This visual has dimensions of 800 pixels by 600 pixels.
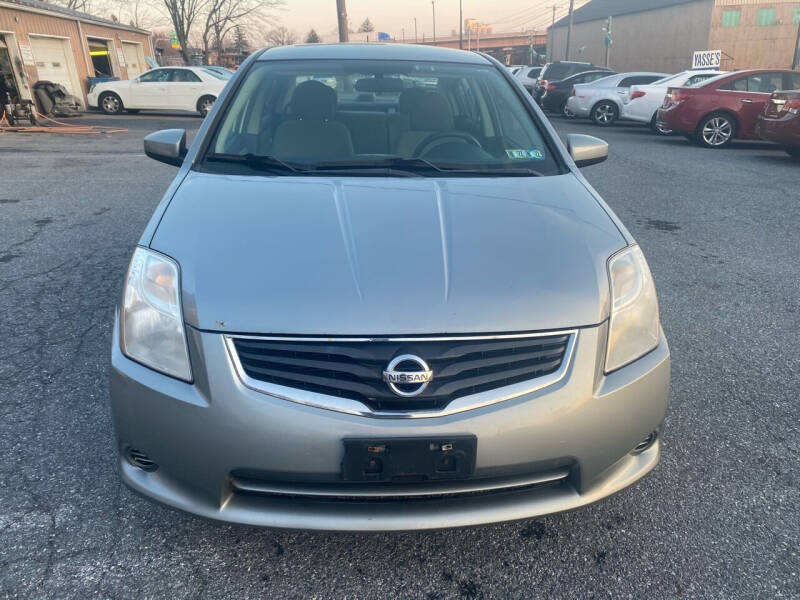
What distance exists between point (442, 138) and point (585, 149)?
28.8 inches

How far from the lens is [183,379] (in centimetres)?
170

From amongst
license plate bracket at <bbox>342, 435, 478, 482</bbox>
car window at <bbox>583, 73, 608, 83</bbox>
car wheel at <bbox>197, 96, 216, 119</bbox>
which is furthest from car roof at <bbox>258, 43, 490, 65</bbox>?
car window at <bbox>583, 73, 608, 83</bbox>

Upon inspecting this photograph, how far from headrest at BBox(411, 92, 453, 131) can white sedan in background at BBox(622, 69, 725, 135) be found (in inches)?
476

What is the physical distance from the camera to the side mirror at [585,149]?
9.98 ft

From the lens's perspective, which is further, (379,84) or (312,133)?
(379,84)

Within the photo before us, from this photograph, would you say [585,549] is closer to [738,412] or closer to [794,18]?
[738,412]

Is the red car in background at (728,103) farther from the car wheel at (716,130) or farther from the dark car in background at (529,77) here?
the dark car in background at (529,77)

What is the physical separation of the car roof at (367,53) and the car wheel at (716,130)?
9729mm

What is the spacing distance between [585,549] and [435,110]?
82.1 inches

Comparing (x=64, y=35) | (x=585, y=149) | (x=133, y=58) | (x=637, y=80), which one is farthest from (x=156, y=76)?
(x=585, y=149)

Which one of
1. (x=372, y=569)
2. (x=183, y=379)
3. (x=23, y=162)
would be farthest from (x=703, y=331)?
(x=23, y=162)

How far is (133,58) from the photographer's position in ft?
90.9

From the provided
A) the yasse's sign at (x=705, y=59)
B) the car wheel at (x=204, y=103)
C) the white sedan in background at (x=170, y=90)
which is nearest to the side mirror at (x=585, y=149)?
the white sedan in background at (x=170, y=90)

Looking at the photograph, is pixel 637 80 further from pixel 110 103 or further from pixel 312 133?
pixel 110 103
